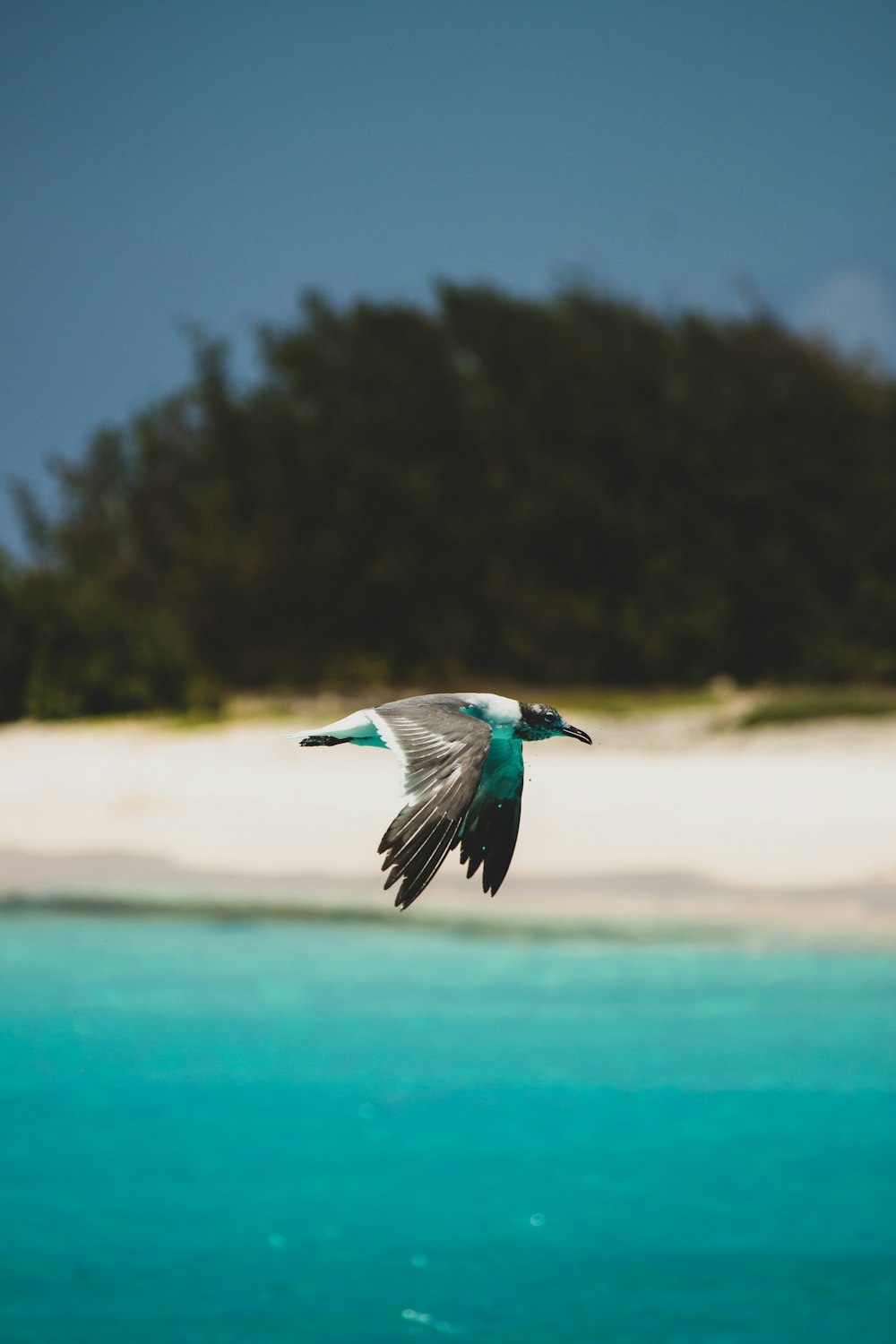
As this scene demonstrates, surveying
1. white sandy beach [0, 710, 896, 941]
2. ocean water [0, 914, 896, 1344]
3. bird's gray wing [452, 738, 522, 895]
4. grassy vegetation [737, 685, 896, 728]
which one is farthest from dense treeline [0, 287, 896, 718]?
bird's gray wing [452, 738, 522, 895]

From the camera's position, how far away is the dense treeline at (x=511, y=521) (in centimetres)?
1920

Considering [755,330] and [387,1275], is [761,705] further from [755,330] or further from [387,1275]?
[387,1275]

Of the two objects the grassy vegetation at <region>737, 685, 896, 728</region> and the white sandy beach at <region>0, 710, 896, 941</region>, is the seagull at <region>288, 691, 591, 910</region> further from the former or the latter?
the grassy vegetation at <region>737, 685, 896, 728</region>

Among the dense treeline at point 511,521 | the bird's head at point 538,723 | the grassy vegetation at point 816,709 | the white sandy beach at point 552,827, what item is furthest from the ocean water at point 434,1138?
the dense treeline at point 511,521

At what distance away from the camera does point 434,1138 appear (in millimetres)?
7102

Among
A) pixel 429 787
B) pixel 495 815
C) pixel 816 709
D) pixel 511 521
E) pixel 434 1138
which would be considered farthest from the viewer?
pixel 511 521

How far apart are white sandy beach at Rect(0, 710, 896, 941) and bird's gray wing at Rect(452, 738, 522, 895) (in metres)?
7.05

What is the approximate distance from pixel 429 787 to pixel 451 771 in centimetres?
5

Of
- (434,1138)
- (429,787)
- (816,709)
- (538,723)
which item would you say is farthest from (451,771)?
(816,709)

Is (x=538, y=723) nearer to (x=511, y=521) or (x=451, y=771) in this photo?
(x=451, y=771)

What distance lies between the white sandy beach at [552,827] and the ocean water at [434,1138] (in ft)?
3.51

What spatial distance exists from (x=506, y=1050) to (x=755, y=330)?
50.0 ft

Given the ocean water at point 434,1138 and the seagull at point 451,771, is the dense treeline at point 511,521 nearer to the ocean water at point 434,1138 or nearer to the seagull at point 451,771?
the ocean water at point 434,1138

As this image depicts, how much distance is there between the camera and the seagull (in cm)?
223
